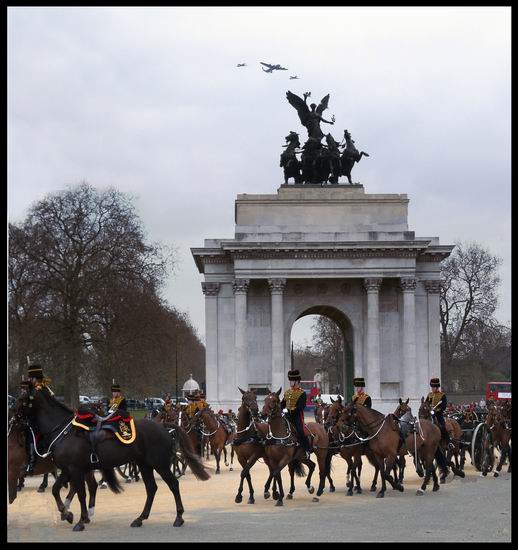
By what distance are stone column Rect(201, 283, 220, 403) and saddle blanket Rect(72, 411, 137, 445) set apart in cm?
3743

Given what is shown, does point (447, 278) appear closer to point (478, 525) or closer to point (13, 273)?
point (13, 273)

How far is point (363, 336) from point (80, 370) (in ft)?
51.8

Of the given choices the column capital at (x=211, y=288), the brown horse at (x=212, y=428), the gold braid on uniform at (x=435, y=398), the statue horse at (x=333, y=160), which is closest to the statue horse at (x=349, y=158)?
the statue horse at (x=333, y=160)

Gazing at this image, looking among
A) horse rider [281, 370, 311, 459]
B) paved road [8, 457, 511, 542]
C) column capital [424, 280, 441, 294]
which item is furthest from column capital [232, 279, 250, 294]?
horse rider [281, 370, 311, 459]

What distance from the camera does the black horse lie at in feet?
61.7

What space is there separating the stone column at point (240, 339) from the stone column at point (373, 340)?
6.11 meters

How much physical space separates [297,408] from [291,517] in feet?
12.4

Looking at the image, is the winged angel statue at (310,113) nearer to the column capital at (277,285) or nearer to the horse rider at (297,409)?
the column capital at (277,285)

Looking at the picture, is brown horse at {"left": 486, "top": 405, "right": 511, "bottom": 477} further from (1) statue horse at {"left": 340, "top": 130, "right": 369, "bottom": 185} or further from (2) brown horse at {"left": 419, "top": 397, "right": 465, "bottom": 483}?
(1) statue horse at {"left": 340, "top": 130, "right": 369, "bottom": 185}

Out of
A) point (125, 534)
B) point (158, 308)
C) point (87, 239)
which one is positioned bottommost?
point (125, 534)

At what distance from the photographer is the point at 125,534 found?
58.3 feet

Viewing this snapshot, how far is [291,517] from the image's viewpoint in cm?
1997

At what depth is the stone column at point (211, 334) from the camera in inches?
2231
